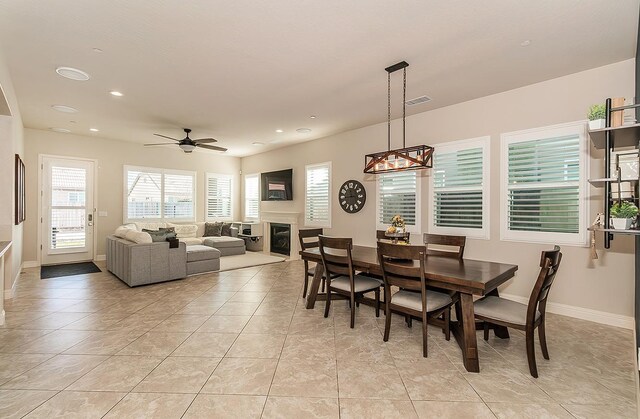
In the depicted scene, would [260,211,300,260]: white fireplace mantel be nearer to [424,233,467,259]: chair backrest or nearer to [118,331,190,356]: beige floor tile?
[424,233,467,259]: chair backrest

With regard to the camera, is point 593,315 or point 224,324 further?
point 593,315

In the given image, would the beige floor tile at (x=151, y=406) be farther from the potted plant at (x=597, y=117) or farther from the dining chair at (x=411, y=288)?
the potted plant at (x=597, y=117)

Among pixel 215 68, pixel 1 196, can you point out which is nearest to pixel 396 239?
pixel 215 68

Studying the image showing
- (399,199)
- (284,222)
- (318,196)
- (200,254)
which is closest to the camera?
(399,199)

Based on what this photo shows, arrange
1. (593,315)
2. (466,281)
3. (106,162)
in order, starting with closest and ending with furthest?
(466,281) < (593,315) < (106,162)

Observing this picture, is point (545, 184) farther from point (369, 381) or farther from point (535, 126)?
point (369, 381)

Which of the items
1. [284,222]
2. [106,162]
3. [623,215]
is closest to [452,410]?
[623,215]

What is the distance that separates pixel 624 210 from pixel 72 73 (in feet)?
17.4

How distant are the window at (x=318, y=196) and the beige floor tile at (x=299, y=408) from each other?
468 cm

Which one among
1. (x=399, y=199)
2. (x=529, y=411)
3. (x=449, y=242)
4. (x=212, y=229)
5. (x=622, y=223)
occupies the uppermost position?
(x=399, y=199)

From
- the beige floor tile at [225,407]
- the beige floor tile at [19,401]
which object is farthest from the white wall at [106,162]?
the beige floor tile at [225,407]

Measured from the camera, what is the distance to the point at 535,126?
3.78 m

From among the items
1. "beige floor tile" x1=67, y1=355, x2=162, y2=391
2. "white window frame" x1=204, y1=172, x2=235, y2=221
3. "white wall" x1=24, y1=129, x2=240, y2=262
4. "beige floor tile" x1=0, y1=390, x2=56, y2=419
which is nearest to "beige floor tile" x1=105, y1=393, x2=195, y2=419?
"beige floor tile" x1=67, y1=355, x2=162, y2=391

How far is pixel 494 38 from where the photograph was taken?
281 centimetres
